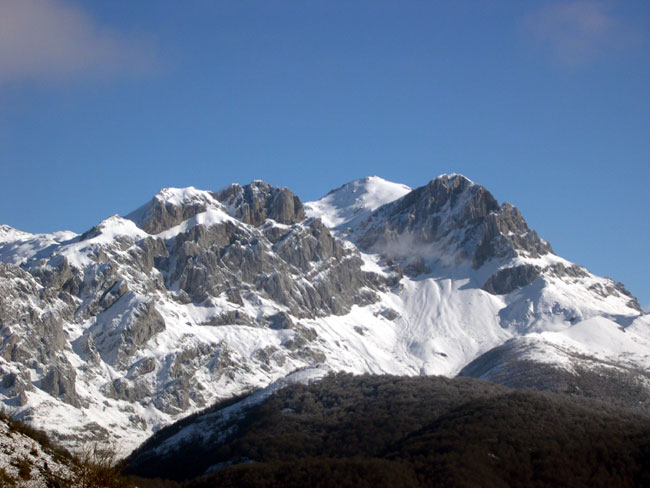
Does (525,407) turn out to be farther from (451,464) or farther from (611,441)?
(451,464)

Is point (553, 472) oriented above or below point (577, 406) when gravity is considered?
below

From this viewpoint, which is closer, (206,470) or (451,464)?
(451,464)

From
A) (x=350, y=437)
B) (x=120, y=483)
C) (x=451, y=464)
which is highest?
(x=350, y=437)

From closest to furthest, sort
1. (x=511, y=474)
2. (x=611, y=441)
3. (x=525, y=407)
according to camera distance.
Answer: (x=511, y=474), (x=611, y=441), (x=525, y=407)

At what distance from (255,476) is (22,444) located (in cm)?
8932

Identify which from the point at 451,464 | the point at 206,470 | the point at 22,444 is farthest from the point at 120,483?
the point at 206,470

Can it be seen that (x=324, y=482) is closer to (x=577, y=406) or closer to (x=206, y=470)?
(x=206, y=470)

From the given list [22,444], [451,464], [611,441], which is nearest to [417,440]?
[451,464]

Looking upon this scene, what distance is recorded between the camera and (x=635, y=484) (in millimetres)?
156125

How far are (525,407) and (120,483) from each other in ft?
460

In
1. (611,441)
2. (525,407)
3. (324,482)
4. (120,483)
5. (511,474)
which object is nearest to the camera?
(120,483)

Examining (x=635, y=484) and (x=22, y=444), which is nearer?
(x=22, y=444)

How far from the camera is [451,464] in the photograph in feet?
506

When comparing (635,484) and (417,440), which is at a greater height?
(417,440)
